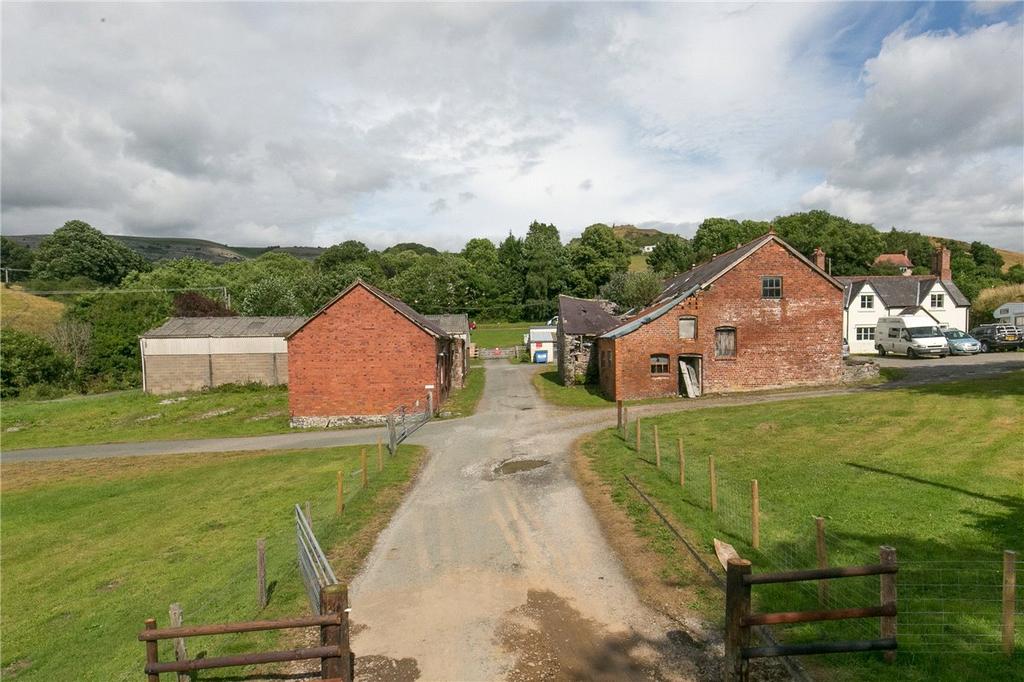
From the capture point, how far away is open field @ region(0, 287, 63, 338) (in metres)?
54.8

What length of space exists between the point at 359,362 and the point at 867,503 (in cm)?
2315

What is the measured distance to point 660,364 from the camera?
31062 mm

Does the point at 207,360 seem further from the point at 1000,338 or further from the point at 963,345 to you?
the point at 1000,338

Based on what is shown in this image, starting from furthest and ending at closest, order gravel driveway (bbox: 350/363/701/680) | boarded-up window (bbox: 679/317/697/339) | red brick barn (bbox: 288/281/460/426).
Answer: boarded-up window (bbox: 679/317/697/339) < red brick barn (bbox: 288/281/460/426) < gravel driveway (bbox: 350/363/701/680)

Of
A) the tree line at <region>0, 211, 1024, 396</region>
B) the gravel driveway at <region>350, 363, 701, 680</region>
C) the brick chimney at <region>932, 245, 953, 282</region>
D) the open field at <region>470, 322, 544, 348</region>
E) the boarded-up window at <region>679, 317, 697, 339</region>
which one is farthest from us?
the open field at <region>470, 322, 544, 348</region>

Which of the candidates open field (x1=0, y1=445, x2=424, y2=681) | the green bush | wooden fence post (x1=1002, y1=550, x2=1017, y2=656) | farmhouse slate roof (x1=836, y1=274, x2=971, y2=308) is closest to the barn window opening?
open field (x1=0, y1=445, x2=424, y2=681)

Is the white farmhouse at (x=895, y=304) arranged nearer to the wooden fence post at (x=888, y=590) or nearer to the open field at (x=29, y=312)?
the wooden fence post at (x=888, y=590)

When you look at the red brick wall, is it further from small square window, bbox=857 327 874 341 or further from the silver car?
small square window, bbox=857 327 874 341

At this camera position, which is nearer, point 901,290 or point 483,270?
point 901,290

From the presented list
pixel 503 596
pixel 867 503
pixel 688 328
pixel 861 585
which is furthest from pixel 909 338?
pixel 503 596

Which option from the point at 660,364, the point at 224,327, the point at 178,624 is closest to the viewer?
the point at 178,624

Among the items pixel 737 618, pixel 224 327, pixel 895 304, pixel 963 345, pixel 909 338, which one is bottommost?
pixel 737 618

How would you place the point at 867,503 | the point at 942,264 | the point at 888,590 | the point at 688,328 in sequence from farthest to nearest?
the point at 942,264 → the point at 688,328 → the point at 867,503 → the point at 888,590

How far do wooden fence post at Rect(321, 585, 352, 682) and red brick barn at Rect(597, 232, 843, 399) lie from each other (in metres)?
26.0
